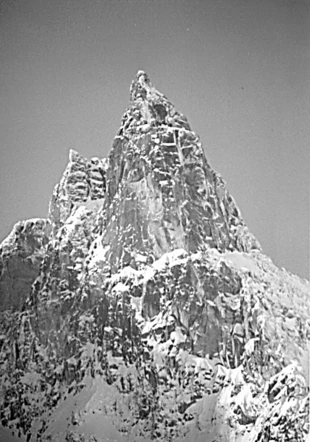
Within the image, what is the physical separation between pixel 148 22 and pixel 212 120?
1491 millimetres

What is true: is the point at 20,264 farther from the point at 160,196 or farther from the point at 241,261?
the point at 241,261

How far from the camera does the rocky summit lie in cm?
1573

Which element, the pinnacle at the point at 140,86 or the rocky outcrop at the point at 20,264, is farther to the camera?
the rocky outcrop at the point at 20,264

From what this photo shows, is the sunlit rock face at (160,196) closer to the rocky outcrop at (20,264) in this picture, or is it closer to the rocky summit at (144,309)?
the rocky summit at (144,309)

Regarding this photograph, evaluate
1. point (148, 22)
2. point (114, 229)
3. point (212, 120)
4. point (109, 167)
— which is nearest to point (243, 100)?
point (212, 120)

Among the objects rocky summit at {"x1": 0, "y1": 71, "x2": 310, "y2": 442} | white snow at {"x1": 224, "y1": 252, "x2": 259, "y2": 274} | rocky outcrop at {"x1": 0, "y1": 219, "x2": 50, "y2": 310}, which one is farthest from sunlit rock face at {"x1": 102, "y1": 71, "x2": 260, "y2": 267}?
rocky outcrop at {"x1": 0, "y1": 219, "x2": 50, "y2": 310}

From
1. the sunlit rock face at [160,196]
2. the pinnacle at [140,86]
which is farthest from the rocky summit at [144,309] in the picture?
the pinnacle at [140,86]

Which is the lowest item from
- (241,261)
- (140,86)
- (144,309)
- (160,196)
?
(144,309)

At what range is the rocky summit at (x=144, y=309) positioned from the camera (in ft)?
51.6

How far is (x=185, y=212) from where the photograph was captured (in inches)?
703

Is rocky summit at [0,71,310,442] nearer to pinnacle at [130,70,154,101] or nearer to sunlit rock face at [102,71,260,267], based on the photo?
sunlit rock face at [102,71,260,267]

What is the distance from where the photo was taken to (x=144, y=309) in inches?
679

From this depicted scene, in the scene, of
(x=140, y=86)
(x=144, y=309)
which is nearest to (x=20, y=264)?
(x=144, y=309)

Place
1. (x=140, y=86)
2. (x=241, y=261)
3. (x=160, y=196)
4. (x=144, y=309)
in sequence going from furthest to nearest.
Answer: (x=160, y=196) < (x=144, y=309) < (x=241, y=261) < (x=140, y=86)
